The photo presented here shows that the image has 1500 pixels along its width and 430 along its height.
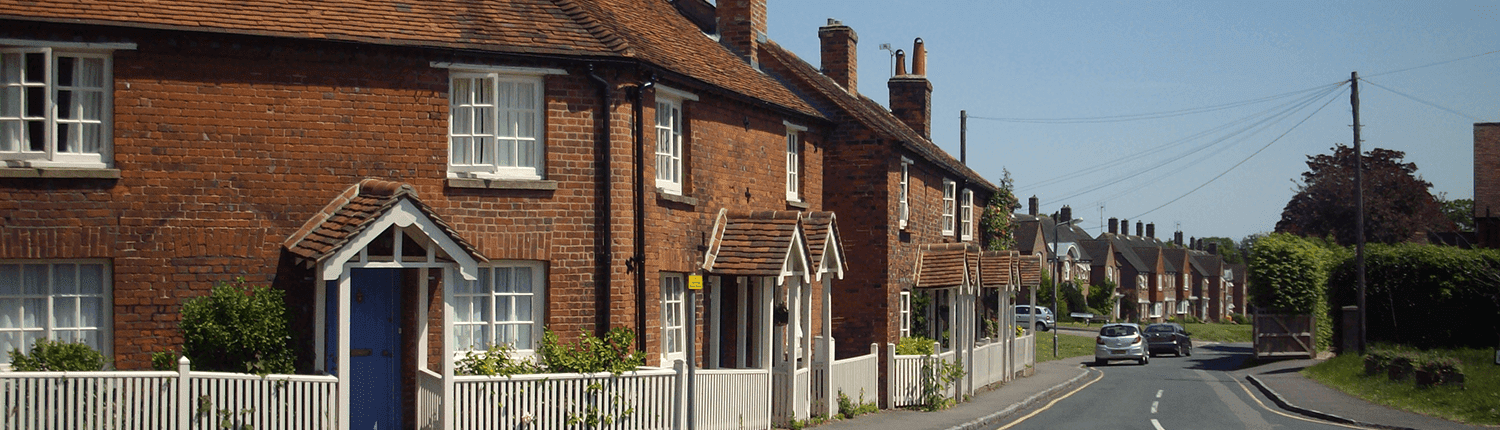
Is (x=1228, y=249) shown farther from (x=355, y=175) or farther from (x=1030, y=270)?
(x=355, y=175)

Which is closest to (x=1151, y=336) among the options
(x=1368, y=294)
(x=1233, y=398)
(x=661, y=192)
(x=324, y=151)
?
(x=1368, y=294)

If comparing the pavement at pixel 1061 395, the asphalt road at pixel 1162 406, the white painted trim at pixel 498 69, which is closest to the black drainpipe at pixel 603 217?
the white painted trim at pixel 498 69

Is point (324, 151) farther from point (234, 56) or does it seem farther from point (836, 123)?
point (836, 123)

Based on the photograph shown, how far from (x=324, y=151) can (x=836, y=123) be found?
35.7ft

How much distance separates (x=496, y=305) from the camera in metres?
15.2

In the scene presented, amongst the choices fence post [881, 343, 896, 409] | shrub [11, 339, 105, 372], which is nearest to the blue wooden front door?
shrub [11, 339, 105, 372]

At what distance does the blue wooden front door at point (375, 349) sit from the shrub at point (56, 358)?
2680 millimetres

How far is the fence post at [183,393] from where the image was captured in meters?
12.3

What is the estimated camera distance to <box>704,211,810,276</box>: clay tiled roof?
1738cm

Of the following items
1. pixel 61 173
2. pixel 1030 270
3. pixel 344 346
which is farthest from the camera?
pixel 1030 270

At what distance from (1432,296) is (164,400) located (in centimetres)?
3279

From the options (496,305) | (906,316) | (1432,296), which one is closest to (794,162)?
(906,316)

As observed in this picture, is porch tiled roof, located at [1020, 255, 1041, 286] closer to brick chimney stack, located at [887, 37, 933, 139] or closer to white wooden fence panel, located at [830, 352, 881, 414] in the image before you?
brick chimney stack, located at [887, 37, 933, 139]

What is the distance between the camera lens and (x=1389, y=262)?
3588 cm
